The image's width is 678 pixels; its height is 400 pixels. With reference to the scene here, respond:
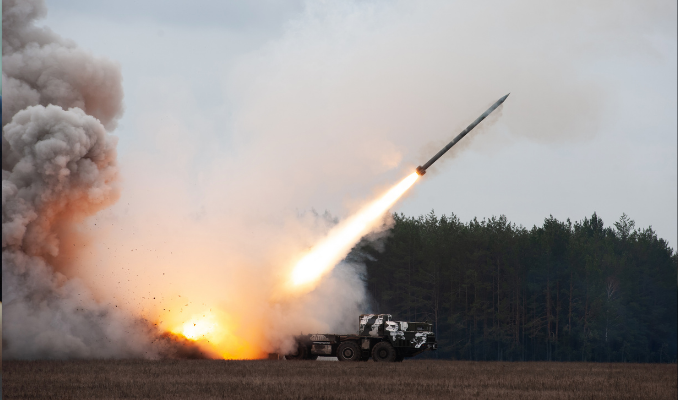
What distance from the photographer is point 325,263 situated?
150 ft

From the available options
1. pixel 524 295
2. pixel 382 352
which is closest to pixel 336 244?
pixel 382 352

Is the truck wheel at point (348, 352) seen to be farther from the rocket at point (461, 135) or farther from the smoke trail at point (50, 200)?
the rocket at point (461, 135)

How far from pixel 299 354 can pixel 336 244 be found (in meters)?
6.57

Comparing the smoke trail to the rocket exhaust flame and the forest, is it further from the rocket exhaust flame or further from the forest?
the forest

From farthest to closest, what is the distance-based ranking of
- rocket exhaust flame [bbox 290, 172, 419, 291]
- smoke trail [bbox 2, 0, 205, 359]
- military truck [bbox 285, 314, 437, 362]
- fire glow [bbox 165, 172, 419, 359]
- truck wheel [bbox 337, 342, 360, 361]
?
fire glow [bbox 165, 172, 419, 359], truck wheel [bbox 337, 342, 360, 361], military truck [bbox 285, 314, 437, 362], rocket exhaust flame [bbox 290, 172, 419, 291], smoke trail [bbox 2, 0, 205, 359]

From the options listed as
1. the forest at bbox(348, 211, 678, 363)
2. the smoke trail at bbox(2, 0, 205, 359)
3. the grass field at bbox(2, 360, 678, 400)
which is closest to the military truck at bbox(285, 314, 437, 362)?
the grass field at bbox(2, 360, 678, 400)

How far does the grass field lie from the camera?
27.7 m

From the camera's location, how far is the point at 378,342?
44.2 m

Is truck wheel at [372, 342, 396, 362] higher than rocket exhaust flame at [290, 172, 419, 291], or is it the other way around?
rocket exhaust flame at [290, 172, 419, 291]

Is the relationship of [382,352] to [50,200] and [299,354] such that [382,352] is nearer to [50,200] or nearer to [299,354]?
[299,354]

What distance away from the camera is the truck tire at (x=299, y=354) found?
45094 mm

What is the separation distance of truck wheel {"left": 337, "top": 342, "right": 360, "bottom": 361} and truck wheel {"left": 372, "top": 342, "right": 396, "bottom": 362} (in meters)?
0.94

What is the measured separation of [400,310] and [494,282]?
908 cm

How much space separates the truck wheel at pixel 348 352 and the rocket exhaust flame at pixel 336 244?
414cm
